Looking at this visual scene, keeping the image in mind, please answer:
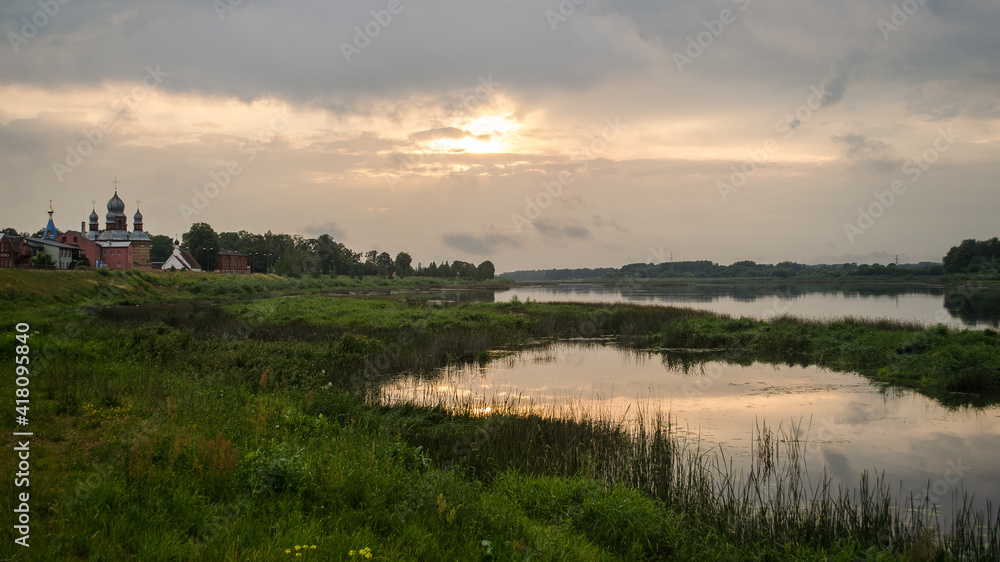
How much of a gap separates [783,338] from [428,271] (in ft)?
511

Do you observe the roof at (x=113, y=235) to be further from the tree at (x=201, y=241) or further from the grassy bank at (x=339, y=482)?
the grassy bank at (x=339, y=482)

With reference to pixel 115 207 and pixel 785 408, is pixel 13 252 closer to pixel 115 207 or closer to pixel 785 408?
pixel 115 207

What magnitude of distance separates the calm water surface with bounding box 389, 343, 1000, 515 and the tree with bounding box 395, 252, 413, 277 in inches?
5846

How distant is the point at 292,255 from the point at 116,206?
36.4 m

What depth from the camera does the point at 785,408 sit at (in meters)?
15.5

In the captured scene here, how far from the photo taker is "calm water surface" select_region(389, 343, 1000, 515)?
435 inches

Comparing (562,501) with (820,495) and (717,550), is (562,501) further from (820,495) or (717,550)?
(820,495)

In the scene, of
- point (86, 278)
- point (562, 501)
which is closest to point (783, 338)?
point (562, 501)

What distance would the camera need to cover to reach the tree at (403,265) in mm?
169500

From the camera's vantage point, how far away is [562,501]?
311 inches

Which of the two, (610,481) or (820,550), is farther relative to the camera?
(610,481)

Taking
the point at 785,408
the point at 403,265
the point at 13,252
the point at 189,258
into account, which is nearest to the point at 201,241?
the point at 189,258

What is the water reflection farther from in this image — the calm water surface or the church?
the church

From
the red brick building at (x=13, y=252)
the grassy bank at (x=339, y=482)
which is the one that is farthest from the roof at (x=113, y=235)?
the grassy bank at (x=339, y=482)
